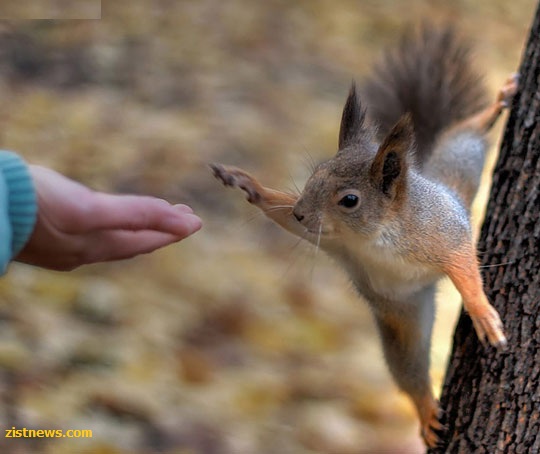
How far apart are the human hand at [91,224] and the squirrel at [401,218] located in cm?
46

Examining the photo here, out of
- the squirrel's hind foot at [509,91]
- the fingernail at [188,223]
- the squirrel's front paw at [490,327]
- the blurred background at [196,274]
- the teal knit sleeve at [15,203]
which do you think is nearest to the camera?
the teal knit sleeve at [15,203]

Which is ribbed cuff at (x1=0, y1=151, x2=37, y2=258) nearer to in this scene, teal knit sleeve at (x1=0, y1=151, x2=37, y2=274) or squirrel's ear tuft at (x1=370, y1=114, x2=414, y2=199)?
teal knit sleeve at (x1=0, y1=151, x2=37, y2=274)

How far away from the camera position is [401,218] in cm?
174

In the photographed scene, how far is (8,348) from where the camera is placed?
2557mm

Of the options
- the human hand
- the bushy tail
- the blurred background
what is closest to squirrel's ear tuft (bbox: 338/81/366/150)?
the blurred background

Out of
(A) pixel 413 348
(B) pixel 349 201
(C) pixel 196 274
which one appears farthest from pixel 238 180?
(C) pixel 196 274

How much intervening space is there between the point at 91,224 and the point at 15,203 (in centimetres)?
10

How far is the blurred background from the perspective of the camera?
253cm

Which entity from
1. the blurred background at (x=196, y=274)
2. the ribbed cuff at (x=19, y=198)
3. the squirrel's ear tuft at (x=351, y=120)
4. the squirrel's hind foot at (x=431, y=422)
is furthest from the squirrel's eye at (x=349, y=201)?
the ribbed cuff at (x=19, y=198)

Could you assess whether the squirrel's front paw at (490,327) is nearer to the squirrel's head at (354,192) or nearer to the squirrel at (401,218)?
the squirrel at (401,218)

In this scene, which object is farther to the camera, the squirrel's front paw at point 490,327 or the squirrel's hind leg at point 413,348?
the squirrel's hind leg at point 413,348

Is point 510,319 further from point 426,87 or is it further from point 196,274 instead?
point 196,274

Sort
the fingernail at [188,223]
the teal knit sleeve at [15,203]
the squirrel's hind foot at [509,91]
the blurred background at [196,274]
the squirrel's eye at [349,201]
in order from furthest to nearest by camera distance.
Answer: the blurred background at [196,274]
the squirrel's hind foot at [509,91]
the squirrel's eye at [349,201]
the fingernail at [188,223]
the teal knit sleeve at [15,203]

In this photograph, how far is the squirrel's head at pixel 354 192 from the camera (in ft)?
5.52
